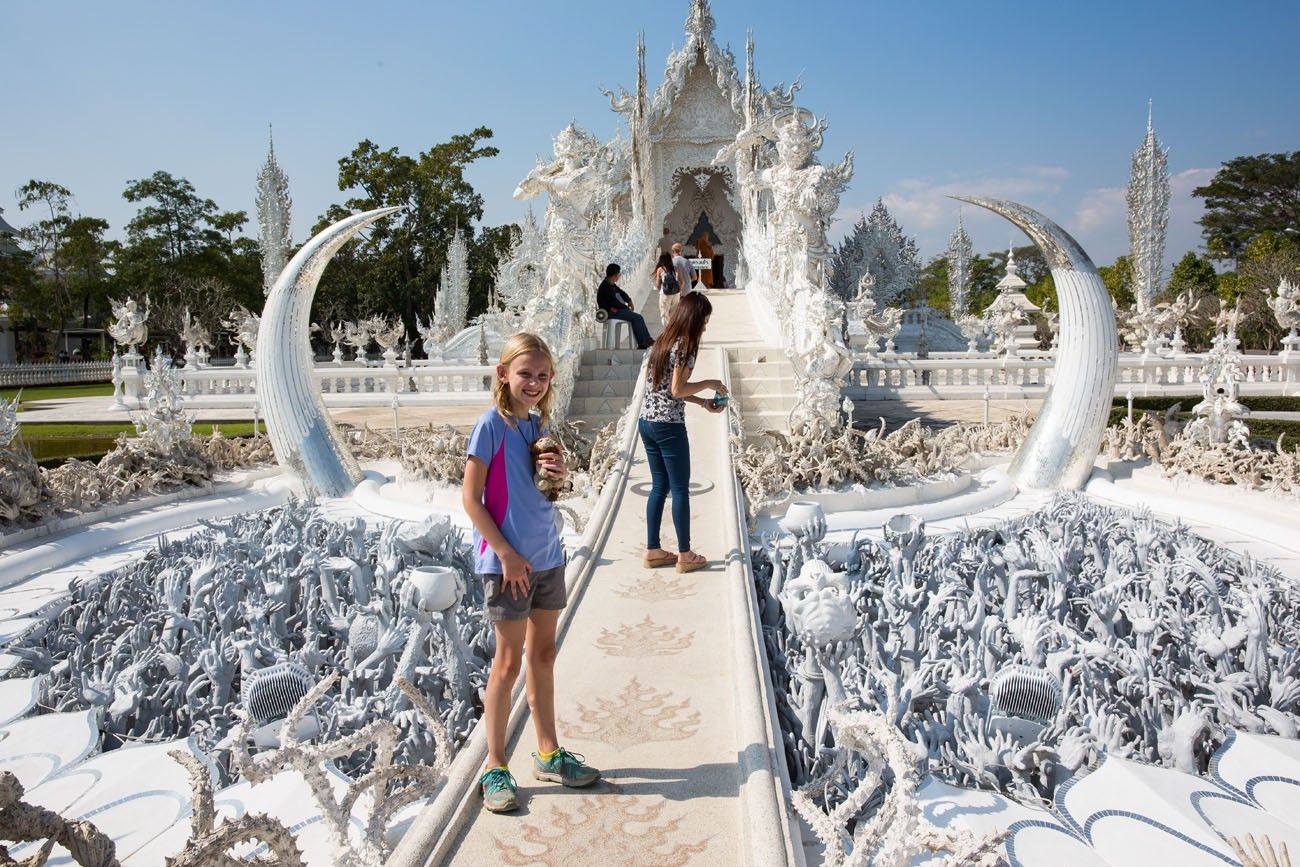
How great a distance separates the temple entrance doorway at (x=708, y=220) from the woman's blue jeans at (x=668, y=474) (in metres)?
20.9

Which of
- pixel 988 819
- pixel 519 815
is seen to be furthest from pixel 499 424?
pixel 988 819

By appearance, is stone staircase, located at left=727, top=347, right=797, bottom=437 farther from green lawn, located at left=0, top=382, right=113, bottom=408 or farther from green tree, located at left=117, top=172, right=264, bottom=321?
green tree, located at left=117, top=172, right=264, bottom=321

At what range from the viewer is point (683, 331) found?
3756 millimetres

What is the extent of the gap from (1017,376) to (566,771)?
13756 millimetres

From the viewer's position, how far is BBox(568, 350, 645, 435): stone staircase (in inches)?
337

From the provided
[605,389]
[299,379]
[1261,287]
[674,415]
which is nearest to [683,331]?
[674,415]

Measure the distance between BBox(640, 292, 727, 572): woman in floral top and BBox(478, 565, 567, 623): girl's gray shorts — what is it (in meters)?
1.60

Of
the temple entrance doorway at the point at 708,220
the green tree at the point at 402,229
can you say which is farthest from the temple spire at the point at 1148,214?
the green tree at the point at 402,229

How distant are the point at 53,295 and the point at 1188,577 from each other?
3913cm

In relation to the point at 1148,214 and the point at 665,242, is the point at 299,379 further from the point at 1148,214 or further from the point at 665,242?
the point at 1148,214

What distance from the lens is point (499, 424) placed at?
2188 millimetres

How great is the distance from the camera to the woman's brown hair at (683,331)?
12.3 ft

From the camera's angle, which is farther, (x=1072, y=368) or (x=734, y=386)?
(x=734, y=386)

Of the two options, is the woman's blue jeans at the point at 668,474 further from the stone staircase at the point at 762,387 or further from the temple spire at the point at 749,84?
the temple spire at the point at 749,84
